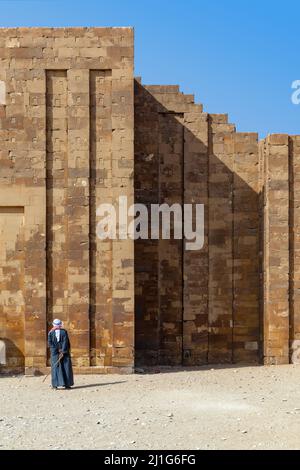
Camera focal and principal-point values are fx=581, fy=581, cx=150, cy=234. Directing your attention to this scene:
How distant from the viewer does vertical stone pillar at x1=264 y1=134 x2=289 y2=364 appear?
1457cm

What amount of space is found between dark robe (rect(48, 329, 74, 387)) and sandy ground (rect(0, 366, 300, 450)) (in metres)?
0.26

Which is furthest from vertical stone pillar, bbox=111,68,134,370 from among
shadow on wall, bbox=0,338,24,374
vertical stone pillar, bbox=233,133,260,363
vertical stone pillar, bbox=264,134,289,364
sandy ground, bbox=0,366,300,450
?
vertical stone pillar, bbox=264,134,289,364

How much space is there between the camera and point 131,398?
1086 cm

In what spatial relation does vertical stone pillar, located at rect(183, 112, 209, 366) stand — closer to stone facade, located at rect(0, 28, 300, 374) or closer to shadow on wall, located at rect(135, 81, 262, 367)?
shadow on wall, located at rect(135, 81, 262, 367)

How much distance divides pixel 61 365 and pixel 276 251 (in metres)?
6.19

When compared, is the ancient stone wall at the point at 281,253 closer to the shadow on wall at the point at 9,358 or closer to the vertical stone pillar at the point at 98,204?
→ the vertical stone pillar at the point at 98,204

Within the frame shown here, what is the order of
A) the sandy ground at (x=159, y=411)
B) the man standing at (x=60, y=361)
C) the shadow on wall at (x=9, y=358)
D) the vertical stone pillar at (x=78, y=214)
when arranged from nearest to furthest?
the sandy ground at (x=159, y=411) < the man standing at (x=60, y=361) < the vertical stone pillar at (x=78, y=214) < the shadow on wall at (x=9, y=358)

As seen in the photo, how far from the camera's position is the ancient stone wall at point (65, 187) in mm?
13188

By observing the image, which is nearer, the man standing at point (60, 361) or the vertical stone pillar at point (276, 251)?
the man standing at point (60, 361)

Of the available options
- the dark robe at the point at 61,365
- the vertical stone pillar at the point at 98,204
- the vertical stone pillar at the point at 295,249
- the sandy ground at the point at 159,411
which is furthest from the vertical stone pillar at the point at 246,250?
the dark robe at the point at 61,365

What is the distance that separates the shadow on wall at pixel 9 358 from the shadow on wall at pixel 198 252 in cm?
313

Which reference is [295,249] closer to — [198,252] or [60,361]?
[198,252]

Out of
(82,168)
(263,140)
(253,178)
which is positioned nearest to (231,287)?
(253,178)

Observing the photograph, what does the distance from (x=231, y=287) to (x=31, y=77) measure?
283 inches
